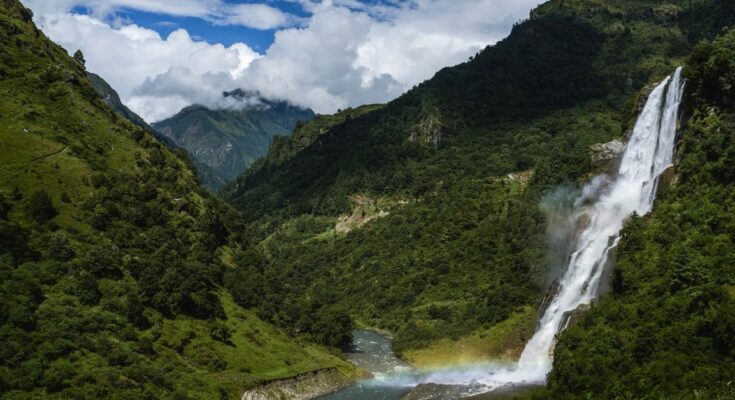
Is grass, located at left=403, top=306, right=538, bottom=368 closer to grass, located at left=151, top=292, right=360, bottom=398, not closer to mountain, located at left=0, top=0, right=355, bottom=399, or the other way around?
grass, located at left=151, top=292, right=360, bottom=398

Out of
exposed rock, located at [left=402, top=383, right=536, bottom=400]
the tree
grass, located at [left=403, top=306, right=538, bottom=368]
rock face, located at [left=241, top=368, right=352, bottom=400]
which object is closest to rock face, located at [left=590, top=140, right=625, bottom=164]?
grass, located at [left=403, top=306, right=538, bottom=368]

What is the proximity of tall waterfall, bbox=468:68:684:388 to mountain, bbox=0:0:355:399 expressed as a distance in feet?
130

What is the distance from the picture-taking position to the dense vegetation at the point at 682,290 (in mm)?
60781

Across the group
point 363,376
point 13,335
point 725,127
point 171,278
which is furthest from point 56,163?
point 725,127

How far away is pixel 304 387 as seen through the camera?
11062cm

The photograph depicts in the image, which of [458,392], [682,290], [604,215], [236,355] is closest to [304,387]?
[236,355]

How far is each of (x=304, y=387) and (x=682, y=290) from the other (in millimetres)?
64702

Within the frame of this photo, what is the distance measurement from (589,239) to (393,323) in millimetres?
82382

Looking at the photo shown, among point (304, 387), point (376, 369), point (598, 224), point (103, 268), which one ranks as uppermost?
point (598, 224)

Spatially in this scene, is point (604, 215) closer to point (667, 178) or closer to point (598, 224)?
point (598, 224)

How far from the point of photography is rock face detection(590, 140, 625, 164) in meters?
112

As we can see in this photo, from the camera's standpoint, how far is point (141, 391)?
84.6 meters

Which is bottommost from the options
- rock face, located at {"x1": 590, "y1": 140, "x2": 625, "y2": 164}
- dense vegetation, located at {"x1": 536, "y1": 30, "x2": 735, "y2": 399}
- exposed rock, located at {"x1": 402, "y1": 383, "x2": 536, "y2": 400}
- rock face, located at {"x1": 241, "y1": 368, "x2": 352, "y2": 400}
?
rock face, located at {"x1": 241, "y1": 368, "x2": 352, "y2": 400}

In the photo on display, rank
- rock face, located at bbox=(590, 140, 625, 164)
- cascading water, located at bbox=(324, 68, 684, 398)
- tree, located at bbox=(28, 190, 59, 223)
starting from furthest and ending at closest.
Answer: rock face, located at bbox=(590, 140, 625, 164)
tree, located at bbox=(28, 190, 59, 223)
cascading water, located at bbox=(324, 68, 684, 398)
